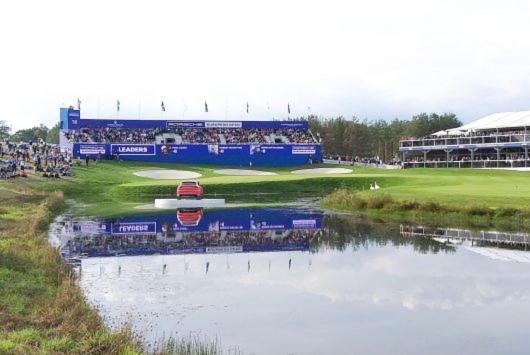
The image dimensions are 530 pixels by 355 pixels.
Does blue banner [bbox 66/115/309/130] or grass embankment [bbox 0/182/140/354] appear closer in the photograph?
grass embankment [bbox 0/182/140/354]

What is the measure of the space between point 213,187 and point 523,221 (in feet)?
130

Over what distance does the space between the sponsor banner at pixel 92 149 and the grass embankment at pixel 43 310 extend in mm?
73761

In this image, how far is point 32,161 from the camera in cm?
8650

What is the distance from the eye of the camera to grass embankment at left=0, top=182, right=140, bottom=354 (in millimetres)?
13610

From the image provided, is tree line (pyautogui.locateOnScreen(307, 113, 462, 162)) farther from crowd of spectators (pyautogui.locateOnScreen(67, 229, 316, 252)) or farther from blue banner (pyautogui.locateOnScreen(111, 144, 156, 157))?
crowd of spectators (pyautogui.locateOnScreen(67, 229, 316, 252))

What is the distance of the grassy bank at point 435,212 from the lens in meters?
39.5

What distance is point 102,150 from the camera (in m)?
103

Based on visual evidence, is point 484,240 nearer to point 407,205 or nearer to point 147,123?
point 407,205

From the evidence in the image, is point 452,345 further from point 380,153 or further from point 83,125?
point 380,153

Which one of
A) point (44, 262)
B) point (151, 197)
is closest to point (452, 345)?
point (44, 262)

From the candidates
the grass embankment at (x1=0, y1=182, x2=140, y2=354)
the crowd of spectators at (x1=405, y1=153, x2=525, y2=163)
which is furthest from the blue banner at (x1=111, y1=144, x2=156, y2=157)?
the grass embankment at (x1=0, y1=182, x2=140, y2=354)

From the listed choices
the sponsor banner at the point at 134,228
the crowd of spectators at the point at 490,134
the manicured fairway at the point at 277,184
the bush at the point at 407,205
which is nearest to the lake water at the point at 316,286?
the sponsor banner at the point at 134,228

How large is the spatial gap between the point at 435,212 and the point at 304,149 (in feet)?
226

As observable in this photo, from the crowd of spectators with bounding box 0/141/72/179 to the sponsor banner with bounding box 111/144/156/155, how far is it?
8.78 m
